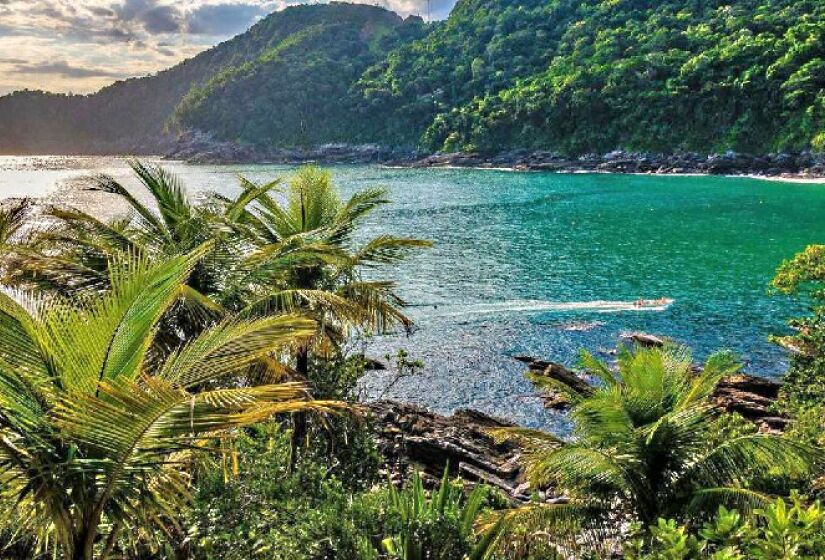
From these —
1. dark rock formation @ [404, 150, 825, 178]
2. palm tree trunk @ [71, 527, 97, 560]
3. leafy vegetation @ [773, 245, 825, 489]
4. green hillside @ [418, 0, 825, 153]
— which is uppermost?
green hillside @ [418, 0, 825, 153]

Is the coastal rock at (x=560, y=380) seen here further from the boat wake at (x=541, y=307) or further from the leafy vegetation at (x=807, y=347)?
the boat wake at (x=541, y=307)

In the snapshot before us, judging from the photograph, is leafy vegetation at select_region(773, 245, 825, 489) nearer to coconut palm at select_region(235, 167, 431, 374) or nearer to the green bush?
coconut palm at select_region(235, 167, 431, 374)

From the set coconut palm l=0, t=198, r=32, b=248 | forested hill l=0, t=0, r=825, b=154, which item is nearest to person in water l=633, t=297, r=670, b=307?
coconut palm l=0, t=198, r=32, b=248

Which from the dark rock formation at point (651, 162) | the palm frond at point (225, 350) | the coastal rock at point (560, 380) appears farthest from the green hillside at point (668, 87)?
the palm frond at point (225, 350)

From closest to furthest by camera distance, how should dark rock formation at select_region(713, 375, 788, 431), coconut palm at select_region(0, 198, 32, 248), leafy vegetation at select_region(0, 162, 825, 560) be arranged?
leafy vegetation at select_region(0, 162, 825, 560)
coconut palm at select_region(0, 198, 32, 248)
dark rock formation at select_region(713, 375, 788, 431)

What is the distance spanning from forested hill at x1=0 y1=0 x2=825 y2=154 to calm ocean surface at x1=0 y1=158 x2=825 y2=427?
62.7ft

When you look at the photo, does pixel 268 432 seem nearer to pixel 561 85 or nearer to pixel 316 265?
pixel 316 265

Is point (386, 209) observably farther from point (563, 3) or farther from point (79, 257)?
point (563, 3)

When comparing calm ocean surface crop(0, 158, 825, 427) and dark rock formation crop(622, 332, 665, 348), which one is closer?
calm ocean surface crop(0, 158, 825, 427)

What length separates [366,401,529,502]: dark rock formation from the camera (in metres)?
15.6

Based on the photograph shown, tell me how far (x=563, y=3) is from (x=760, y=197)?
97.5 metres

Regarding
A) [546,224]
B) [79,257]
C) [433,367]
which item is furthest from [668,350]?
[546,224]

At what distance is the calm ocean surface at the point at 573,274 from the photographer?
25500 mm

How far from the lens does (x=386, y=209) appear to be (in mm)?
71000
